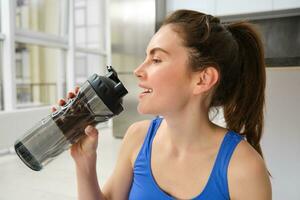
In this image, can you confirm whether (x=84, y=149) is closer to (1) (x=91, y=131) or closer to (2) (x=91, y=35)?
(1) (x=91, y=131)

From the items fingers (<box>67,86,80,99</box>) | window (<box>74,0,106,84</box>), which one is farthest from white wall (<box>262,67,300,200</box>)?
window (<box>74,0,106,84</box>)

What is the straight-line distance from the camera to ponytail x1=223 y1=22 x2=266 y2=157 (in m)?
0.86

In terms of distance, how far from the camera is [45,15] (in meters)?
3.71

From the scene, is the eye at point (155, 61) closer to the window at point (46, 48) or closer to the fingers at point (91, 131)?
the fingers at point (91, 131)

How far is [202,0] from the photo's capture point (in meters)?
2.64

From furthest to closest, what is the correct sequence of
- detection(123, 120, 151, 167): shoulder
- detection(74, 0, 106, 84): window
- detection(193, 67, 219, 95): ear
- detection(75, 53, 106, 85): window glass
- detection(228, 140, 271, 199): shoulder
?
detection(74, 0, 106, 84): window < detection(75, 53, 106, 85): window glass < detection(123, 120, 151, 167): shoulder < detection(193, 67, 219, 95): ear < detection(228, 140, 271, 199): shoulder

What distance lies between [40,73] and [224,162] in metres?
3.50

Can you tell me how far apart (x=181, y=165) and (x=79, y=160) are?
0.98 ft

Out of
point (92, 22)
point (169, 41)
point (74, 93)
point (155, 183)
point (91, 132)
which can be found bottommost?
point (155, 183)

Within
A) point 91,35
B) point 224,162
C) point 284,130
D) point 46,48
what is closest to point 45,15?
point 46,48

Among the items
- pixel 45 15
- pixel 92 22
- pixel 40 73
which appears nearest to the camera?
pixel 45 15

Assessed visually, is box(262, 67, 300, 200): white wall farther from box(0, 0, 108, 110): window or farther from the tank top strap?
box(0, 0, 108, 110): window

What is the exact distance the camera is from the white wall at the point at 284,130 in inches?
69.0

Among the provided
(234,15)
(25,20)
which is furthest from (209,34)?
(25,20)
